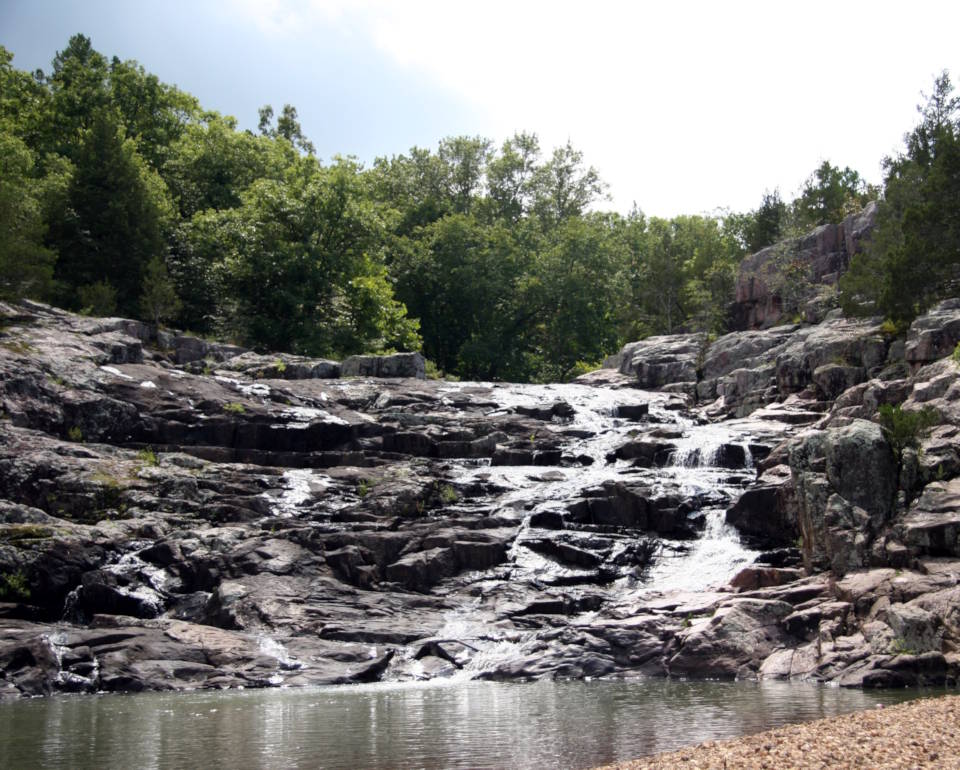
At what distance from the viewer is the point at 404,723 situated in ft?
47.1

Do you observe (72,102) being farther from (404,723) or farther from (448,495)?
(404,723)

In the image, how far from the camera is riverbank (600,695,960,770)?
9523 mm

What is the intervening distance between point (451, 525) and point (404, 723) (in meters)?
13.5

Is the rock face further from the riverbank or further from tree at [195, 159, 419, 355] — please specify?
the riverbank

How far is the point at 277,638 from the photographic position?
72.0 ft

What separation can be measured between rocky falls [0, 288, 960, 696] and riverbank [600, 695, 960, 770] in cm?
632

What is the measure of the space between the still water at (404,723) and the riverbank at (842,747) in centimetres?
97

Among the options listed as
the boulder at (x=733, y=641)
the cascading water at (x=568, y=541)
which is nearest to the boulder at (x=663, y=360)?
the cascading water at (x=568, y=541)

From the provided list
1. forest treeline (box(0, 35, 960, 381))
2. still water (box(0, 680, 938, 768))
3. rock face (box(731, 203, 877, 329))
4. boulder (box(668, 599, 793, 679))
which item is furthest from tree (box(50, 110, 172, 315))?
boulder (box(668, 599, 793, 679))

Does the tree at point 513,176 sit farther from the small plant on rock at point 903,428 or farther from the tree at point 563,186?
the small plant on rock at point 903,428

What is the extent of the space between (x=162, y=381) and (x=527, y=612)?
60.3ft

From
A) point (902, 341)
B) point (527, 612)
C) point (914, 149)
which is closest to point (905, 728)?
point (527, 612)

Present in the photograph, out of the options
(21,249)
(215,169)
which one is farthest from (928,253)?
(215,169)

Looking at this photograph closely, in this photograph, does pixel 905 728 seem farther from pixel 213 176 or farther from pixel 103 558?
pixel 213 176
